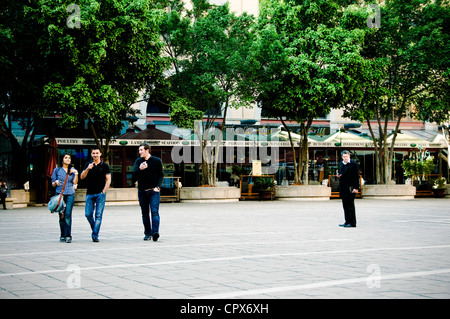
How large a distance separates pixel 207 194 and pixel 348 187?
1253 centimetres

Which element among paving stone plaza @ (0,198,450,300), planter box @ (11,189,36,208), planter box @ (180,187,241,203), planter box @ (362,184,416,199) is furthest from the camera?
planter box @ (362,184,416,199)

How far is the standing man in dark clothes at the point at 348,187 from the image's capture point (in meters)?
12.8

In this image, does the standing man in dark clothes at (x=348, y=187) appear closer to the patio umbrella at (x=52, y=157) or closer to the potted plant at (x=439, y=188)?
the patio umbrella at (x=52, y=157)

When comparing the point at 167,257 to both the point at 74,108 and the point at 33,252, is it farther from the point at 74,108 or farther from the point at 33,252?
the point at 74,108

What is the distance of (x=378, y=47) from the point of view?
85.2 ft

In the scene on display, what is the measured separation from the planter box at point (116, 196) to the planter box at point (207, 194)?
2566 millimetres

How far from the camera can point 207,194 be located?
2495cm

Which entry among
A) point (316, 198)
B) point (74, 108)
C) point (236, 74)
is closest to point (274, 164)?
point (316, 198)

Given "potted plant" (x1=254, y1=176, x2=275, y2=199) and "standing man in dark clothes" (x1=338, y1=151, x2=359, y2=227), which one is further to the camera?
"potted plant" (x1=254, y1=176, x2=275, y2=199)

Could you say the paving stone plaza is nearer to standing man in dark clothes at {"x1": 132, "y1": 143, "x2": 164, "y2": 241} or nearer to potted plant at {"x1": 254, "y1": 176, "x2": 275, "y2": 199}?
standing man in dark clothes at {"x1": 132, "y1": 143, "x2": 164, "y2": 241}

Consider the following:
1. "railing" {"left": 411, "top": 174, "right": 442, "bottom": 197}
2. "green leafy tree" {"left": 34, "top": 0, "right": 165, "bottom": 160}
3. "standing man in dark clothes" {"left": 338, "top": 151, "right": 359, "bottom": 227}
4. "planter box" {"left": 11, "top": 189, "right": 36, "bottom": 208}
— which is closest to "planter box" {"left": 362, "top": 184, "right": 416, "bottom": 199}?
"railing" {"left": 411, "top": 174, "right": 442, "bottom": 197}

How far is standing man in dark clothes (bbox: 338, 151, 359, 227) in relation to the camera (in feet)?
41.9

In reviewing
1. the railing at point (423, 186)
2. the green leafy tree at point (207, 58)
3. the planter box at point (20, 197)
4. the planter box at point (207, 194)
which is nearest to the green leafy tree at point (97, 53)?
the green leafy tree at point (207, 58)

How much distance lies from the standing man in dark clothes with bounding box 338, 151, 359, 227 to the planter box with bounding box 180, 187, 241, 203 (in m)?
12.1
